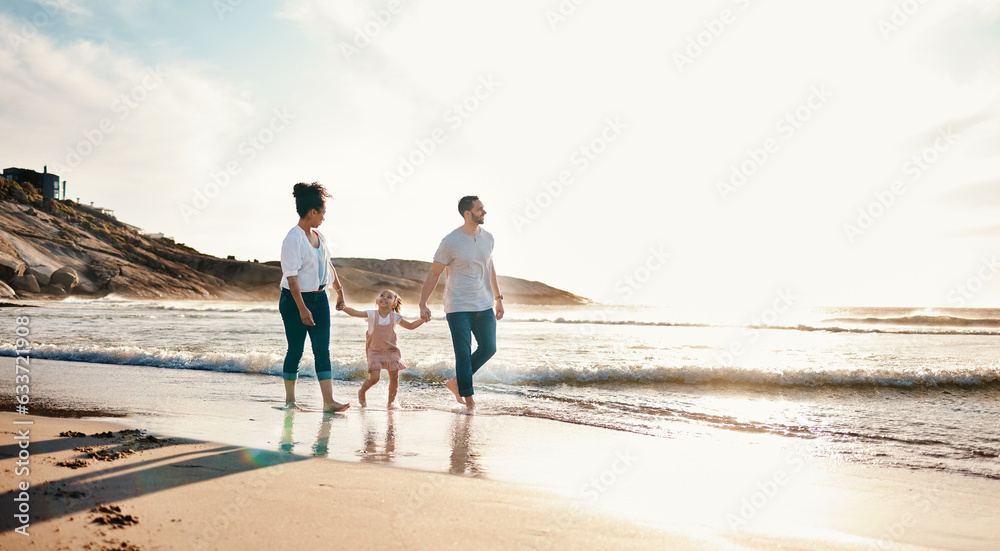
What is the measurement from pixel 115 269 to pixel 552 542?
49783 millimetres

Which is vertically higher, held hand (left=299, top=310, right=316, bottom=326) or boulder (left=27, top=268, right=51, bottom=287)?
boulder (left=27, top=268, right=51, bottom=287)

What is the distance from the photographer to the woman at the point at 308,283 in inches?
165

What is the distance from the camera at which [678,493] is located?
2.61 m

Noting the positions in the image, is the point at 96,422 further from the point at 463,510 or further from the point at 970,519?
the point at 970,519

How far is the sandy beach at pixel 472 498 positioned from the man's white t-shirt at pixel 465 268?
1.48 metres

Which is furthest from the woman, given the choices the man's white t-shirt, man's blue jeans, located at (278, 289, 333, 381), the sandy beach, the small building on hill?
the small building on hill

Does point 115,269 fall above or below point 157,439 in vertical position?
above

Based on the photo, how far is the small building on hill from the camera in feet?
217

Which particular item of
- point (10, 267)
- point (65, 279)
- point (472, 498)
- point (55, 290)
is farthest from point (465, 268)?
point (65, 279)

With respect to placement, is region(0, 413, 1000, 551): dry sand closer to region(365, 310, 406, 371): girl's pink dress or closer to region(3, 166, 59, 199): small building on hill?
region(365, 310, 406, 371): girl's pink dress

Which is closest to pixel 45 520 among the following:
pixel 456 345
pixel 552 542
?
pixel 552 542

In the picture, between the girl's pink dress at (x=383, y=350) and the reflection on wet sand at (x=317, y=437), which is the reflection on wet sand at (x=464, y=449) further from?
the girl's pink dress at (x=383, y=350)

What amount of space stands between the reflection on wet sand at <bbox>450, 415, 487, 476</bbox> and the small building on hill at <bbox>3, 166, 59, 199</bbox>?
81.6 m

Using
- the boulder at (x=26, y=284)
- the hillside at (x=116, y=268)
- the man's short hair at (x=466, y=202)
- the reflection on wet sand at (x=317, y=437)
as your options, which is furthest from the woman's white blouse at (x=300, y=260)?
the boulder at (x=26, y=284)
